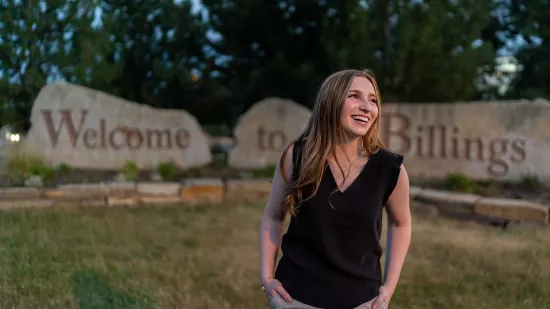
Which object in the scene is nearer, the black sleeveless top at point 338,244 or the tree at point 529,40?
the black sleeveless top at point 338,244

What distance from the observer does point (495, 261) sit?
10.5ft

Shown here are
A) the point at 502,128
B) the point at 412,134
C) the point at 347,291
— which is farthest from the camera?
the point at 412,134

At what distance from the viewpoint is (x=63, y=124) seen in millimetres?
5598

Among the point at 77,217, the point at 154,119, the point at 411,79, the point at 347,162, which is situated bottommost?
the point at 77,217

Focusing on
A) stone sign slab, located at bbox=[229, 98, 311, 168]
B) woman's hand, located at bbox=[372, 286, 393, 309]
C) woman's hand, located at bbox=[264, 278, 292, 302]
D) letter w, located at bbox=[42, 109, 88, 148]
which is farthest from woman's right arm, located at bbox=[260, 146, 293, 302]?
letter w, located at bbox=[42, 109, 88, 148]

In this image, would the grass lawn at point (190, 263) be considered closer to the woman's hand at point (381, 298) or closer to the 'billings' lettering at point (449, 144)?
the woman's hand at point (381, 298)

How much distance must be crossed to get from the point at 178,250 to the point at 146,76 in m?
4.99

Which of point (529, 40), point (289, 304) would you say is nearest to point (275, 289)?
point (289, 304)

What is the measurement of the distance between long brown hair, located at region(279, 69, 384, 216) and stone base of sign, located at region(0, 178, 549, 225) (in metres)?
3.59

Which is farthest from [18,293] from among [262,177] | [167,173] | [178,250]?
[262,177]

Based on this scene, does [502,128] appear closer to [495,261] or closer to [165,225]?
[495,261]

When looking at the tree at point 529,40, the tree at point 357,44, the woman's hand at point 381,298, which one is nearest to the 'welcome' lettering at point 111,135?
the tree at point 357,44

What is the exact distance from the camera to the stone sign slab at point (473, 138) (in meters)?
5.25

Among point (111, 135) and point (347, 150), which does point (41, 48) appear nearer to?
point (111, 135)
